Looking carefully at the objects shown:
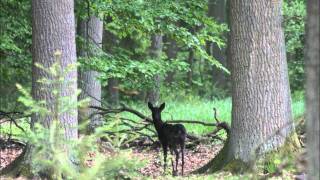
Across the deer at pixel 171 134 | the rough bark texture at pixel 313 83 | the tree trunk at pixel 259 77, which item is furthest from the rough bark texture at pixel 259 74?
the rough bark texture at pixel 313 83

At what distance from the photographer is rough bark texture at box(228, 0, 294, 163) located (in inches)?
344

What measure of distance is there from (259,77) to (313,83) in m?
5.06

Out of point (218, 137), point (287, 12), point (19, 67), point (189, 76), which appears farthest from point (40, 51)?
point (189, 76)

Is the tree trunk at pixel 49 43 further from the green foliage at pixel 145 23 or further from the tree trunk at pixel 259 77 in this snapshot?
the green foliage at pixel 145 23

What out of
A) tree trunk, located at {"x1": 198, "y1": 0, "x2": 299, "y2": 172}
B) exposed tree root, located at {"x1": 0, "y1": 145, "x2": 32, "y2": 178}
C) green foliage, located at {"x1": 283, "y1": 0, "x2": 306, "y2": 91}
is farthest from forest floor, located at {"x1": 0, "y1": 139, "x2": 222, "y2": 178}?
green foliage, located at {"x1": 283, "y1": 0, "x2": 306, "y2": 91}

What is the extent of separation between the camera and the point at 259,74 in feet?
28.7

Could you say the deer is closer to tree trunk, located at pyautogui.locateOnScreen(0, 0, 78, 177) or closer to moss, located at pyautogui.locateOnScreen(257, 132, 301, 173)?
moss, located at pyautogui.locateOnScreen(257, 132, 301, 173)

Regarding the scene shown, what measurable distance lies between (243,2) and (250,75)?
1.09m

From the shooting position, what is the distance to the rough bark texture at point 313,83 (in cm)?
371

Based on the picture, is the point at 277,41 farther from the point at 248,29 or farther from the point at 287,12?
the point at 287,12

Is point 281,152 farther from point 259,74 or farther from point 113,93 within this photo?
point 113,93

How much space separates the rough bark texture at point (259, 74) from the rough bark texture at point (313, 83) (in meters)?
4.90

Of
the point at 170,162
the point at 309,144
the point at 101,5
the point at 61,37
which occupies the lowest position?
the point at 170,162

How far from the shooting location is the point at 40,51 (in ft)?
29.1
